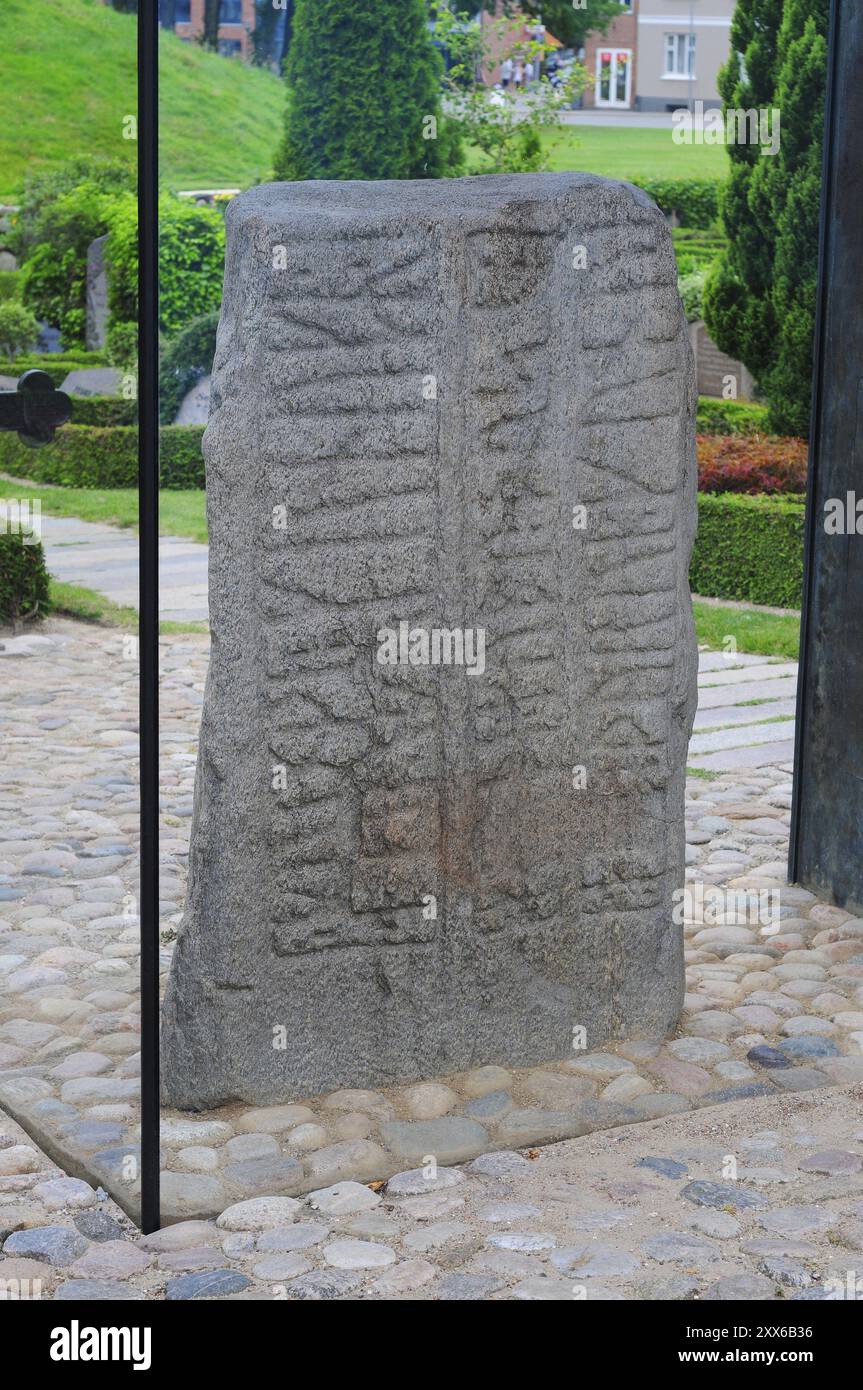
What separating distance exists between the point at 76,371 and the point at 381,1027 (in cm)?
761

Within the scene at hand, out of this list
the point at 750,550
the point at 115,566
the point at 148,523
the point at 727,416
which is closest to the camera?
the point at 148,523

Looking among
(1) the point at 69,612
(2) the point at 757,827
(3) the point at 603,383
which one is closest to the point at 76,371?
(1) the point at 69,612

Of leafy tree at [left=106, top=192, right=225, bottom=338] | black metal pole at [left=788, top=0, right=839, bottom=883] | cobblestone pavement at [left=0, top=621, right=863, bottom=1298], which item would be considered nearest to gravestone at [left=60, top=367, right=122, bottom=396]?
leafy tree at [left=106, top=192, right=225, bottom=338]

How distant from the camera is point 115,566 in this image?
9.92 metres

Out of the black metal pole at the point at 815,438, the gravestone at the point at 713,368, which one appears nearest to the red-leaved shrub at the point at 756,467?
the gravestone at the point at 713,368

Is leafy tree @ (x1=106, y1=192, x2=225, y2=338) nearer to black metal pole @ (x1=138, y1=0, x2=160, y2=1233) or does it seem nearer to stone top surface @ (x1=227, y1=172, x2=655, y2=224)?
stone top surface @ (x1=227, y1=172, x2=655, y2=224)

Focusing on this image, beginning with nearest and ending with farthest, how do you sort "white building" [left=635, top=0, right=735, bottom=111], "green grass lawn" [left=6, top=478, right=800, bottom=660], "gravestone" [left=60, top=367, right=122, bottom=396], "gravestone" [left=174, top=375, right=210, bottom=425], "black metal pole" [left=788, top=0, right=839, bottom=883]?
"black metal pole" [left=788, top=0, right=839, bottom=883]
"green grass lawn" [left=6, top=478, right=800, bottom=660]
"gravestone" [left=60, top=367, right=122, bottom=396]
"gravestone" [left=174, top=375, right=210, bottom=425]
"white building" [left=635, top=0, right=735, bottom=111]

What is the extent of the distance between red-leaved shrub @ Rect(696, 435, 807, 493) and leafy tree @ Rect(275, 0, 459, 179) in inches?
170

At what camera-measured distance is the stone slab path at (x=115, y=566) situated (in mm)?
9539

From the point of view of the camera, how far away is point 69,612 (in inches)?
362

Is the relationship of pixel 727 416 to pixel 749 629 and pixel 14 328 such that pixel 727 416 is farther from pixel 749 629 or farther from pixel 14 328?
pixel 14 328

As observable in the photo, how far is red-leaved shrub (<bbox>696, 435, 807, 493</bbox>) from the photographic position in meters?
11.1

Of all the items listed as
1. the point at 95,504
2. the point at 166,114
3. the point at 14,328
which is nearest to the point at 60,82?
the point at 95,504

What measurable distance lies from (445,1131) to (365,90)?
39.4ft
